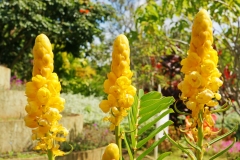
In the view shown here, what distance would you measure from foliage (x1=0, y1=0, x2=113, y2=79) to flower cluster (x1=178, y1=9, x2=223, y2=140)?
1167 centimetres

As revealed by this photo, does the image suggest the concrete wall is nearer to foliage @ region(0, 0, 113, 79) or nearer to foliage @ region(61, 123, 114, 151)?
foliage @ region(61, 123, 114, 151)

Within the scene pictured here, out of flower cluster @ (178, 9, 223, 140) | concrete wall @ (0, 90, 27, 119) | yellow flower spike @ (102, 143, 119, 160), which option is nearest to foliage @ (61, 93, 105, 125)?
concrete wall @ (0, 90, 27, 119)

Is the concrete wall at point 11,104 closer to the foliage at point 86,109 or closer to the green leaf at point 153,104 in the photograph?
the foliage at point 86,109

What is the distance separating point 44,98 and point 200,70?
406mm

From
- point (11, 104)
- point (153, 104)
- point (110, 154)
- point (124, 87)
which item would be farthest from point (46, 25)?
point (110, 154)

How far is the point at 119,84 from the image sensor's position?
1.08 m

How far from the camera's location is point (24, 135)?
611cm

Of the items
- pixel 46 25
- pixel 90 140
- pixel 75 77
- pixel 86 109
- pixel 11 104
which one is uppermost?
pixel 46 25

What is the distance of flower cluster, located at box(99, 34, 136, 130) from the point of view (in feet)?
3.51

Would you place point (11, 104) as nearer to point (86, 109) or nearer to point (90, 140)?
point (90, 140)

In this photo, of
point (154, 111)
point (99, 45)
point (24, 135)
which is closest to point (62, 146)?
point (24, 135)

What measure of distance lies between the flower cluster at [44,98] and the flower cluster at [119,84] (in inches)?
5.9

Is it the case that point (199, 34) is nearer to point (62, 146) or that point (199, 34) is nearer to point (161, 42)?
point (62, 146)

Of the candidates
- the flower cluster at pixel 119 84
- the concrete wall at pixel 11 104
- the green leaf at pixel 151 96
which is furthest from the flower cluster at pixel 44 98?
the concrete wall at pixel 11 104
